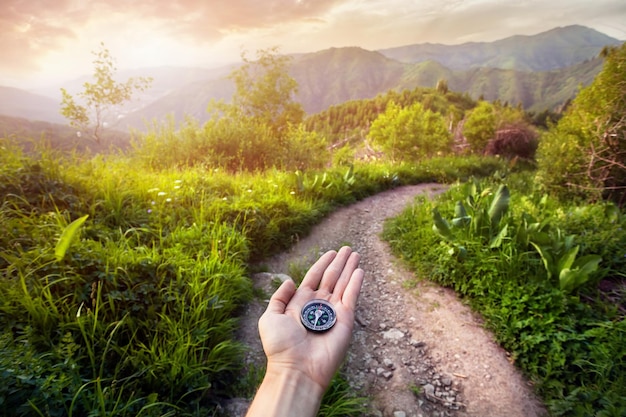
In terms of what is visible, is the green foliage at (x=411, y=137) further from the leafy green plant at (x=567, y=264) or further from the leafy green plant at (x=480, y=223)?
the leafy green plant at (x=567, y=264)

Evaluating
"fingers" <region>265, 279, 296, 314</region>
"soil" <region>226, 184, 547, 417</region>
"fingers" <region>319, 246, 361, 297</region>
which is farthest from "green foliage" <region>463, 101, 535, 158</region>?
"fingers" <region>265, 279, 296, 314</region>

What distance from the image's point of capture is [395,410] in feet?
7.02

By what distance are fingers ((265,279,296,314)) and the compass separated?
0.15 m

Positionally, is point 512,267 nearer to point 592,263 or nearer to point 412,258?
point 592,263

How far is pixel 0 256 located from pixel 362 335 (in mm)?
3213

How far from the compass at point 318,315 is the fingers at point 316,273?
218mm

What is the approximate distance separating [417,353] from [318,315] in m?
1.46

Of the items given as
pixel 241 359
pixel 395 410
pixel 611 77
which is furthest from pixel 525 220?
pixel 611 77

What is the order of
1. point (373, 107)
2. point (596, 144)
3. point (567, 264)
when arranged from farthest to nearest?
1. point (373, 107)
2. point (596, 144)
3. point (567, 264)

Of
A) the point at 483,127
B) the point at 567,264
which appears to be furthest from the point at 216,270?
the point at 483,127

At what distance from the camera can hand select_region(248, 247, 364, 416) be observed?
1.38 meters

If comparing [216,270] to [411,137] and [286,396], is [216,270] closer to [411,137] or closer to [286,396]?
[286,396]

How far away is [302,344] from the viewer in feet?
5.46

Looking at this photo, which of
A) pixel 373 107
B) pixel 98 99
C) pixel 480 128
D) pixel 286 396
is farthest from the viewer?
pixel 373 107
